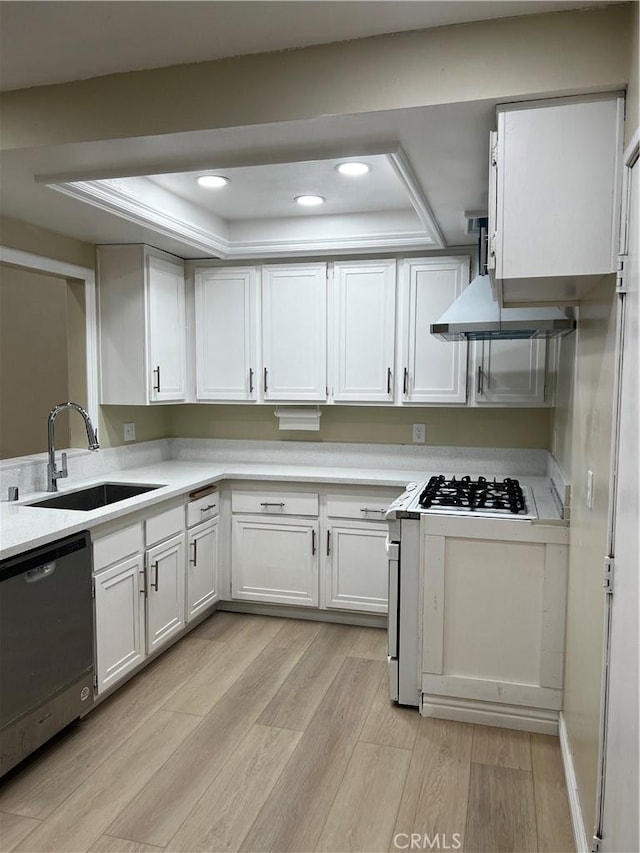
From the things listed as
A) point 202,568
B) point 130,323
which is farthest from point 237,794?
point 130,323

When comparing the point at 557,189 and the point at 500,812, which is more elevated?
the point at 557,189

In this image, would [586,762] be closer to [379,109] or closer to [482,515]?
[482,515]

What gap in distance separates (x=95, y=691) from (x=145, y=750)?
349 mm

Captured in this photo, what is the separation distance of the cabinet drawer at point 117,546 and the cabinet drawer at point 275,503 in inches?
33.7

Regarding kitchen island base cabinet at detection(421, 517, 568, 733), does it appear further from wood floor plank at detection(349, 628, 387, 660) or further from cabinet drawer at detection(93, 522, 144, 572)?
cabinet drawer at detection(93, 522, 144, 572)

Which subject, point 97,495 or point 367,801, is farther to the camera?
point 97,495

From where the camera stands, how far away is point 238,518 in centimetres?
367

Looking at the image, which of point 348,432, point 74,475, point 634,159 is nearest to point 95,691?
point 74,475

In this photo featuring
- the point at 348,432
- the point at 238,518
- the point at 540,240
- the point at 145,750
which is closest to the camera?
the point at 540,240

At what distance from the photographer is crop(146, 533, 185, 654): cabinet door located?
116 inches

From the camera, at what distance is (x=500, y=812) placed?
2037mm

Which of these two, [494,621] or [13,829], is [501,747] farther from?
[13,829]

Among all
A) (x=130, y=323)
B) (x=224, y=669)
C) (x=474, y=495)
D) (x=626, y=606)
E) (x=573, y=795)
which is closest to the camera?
(x=626, y=606)

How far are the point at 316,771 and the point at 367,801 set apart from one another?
9.6 inches
